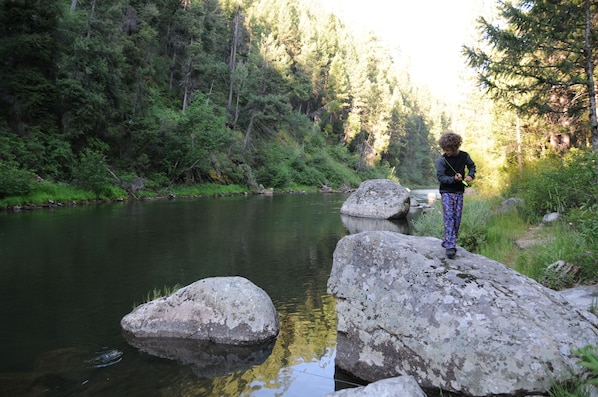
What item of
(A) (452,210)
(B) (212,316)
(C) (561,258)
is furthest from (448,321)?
(C) (561,258)

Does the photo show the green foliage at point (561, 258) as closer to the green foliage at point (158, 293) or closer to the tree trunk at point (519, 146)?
the green foliage at point (158, 293)

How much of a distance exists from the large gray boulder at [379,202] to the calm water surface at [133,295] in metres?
5.58

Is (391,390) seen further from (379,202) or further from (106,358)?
(379,202)

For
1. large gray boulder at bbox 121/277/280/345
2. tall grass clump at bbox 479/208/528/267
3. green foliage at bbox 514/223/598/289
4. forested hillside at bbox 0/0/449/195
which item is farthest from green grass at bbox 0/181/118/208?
green foliage at bbox 514/223/598/289

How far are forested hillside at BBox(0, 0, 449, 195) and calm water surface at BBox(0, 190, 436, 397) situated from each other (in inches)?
478

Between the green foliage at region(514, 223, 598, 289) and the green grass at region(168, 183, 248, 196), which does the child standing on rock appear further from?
the green grass at region(168, 183, 248, 196)

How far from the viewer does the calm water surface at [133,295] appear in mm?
5324

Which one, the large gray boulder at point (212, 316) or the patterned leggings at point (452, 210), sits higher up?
the patterned leggings at point (452, 210)

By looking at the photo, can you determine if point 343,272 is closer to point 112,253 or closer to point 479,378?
point 479,378

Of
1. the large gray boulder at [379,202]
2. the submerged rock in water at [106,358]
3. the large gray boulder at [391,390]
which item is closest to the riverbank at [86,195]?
the large gray boulder at [379,202]

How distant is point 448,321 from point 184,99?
4506 centimetres

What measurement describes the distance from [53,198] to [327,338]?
24.2m

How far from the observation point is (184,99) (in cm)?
4534

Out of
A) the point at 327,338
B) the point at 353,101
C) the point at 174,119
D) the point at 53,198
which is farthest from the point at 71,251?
the point at 353,101
